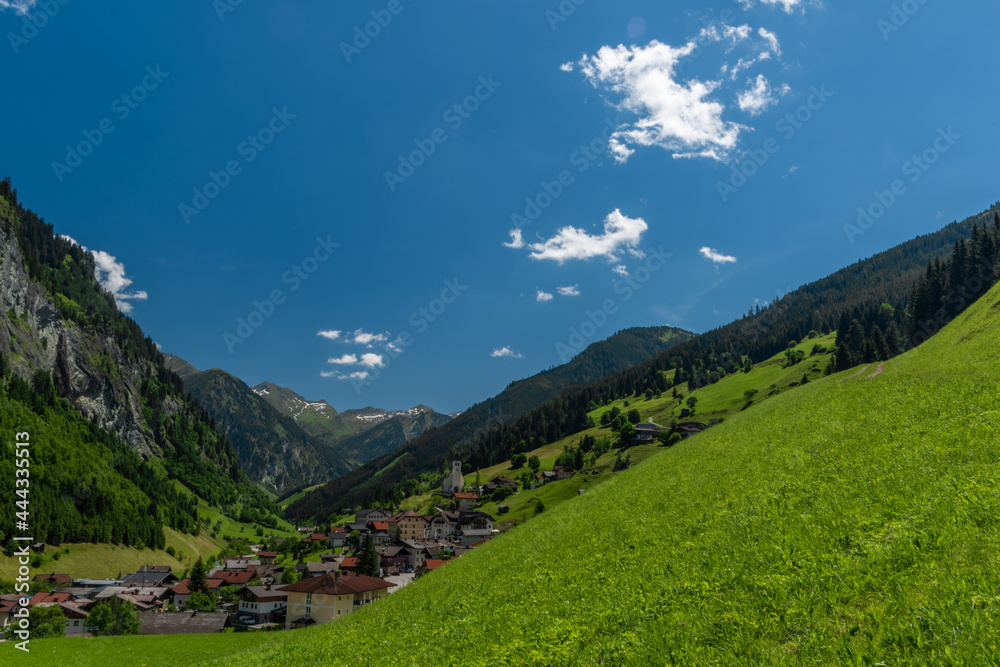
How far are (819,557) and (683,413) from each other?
609 ft

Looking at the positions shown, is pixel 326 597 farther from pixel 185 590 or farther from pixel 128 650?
pixel 185 590

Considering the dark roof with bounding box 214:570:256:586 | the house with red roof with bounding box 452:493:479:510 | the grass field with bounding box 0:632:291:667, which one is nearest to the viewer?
the grass field with bounding box 0:632:291:667

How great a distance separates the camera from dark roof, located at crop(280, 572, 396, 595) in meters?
60.7

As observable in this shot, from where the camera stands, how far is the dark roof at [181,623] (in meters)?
55.3

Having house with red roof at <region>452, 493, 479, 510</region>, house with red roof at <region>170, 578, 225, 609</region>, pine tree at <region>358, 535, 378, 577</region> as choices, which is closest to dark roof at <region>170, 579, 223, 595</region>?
house with red roof at <region>170, 578, 225, 609</region>

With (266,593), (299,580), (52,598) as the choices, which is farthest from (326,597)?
(52,598)

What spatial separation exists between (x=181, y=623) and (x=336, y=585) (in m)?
18.5

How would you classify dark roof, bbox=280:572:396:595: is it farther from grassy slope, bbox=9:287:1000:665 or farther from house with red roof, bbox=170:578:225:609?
house with red roof, bbox=170:578:225:609

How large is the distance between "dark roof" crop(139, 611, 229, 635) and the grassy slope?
1862 inches

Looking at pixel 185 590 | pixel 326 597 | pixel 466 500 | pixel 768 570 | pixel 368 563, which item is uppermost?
pixel 768 570

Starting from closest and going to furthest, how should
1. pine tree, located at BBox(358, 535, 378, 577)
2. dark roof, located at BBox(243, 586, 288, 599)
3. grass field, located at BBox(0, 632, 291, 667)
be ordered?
grass field, located at BBox(0, 632, 291, 667)
dark roof, located at BBox(243, 586, 288, 599)
pine tree, located at BBox(358, 535, 378, 577)

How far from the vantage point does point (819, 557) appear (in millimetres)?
10297

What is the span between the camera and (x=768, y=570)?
10562 mm

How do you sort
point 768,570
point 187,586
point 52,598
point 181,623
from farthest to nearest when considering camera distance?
1. point 187,586
2. point 52,598
3. point 181,623
4. point 768,570
